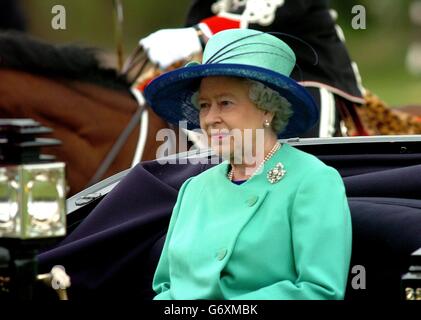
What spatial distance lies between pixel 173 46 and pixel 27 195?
3528 mm

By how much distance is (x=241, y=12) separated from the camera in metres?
6.07

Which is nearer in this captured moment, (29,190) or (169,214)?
(29,190)

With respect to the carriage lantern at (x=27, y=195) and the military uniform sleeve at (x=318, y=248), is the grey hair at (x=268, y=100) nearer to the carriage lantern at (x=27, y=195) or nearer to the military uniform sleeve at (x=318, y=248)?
the military uniform sleeve at (x=318, y=248)

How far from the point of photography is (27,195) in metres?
2.62

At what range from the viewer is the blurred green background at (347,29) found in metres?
13.7

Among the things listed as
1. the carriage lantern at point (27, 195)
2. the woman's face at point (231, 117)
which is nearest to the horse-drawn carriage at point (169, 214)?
the woman's face at point (231, 117)

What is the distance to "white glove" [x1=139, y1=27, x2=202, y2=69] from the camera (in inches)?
237

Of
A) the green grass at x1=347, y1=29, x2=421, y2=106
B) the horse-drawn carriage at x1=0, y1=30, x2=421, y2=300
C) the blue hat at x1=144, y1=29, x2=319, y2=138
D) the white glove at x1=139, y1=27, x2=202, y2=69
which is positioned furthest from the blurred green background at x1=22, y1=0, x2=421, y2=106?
the blue hat at x1=144, y1=29, x2=319, y2=138

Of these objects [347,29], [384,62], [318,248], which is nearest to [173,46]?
[318,248]

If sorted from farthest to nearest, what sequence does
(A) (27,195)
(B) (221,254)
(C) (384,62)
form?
(C) (384,62)
(B) (221,254)
(A) (27,195)

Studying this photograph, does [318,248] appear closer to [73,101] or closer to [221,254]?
[221,254]

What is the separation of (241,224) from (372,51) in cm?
1328

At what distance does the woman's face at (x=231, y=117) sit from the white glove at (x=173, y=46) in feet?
9.63

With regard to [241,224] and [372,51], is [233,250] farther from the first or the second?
[372,51]
